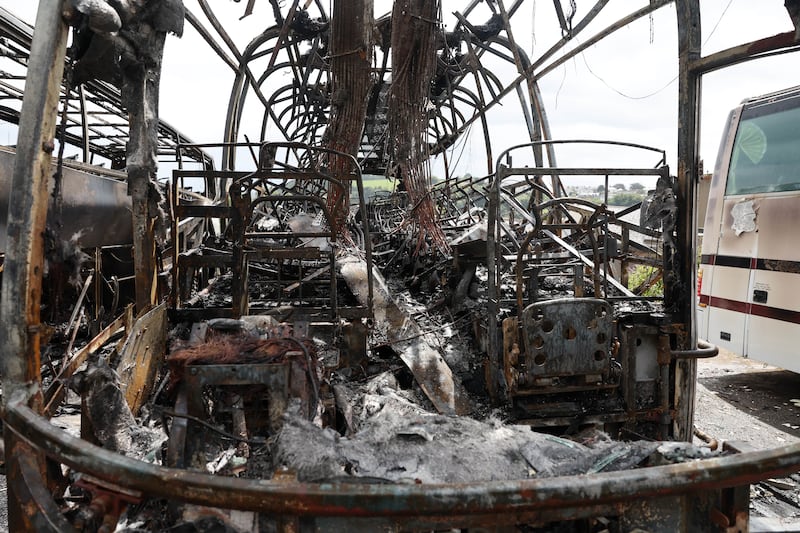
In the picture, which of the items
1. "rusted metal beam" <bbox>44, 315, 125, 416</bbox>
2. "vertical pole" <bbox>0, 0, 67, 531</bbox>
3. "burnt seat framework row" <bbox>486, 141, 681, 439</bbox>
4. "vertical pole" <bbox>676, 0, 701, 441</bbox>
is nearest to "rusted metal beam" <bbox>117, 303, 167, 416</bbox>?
"rusted metal beam" <bbox>44, 315, 125, 416</bbox>

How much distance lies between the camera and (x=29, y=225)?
6.21 feet

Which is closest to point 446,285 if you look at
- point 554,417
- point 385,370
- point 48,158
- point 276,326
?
point 385,370

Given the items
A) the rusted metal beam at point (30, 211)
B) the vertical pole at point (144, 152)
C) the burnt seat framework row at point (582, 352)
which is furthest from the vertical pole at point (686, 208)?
the rusted metal beam at point (30, 211)

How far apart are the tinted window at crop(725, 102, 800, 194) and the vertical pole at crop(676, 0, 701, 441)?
264 cm

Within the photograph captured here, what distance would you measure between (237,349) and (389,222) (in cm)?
774

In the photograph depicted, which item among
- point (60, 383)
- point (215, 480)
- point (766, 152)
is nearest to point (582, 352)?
point (215, 480)

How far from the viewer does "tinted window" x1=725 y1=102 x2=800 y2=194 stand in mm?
5328

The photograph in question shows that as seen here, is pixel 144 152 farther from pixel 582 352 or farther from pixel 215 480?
pixel 582 352

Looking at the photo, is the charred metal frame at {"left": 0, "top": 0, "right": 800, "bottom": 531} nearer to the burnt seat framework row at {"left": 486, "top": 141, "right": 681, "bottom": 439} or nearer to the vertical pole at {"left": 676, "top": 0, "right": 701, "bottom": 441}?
the burnt seat framework row at {"left": 486, "top": 141, "right": 681, "bottom": 439}

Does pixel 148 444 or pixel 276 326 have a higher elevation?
pixel 276 326

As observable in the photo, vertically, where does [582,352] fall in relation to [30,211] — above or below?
below

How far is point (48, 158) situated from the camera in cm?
197

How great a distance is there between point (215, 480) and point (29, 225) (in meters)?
1.28

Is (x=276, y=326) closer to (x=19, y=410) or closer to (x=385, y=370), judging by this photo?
(x=385, y=370)
